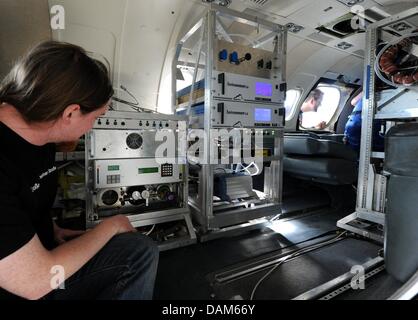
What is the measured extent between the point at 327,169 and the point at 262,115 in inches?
45.8

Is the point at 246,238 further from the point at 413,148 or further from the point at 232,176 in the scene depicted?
the point at 413,148

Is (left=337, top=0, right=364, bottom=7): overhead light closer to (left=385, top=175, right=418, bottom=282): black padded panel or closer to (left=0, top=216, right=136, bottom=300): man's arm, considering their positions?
(left=385, top=175, right=418, bottom=282): black padded panel

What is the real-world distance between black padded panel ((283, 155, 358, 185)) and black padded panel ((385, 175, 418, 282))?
138 centimetres

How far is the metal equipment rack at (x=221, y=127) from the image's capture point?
2.10 meters

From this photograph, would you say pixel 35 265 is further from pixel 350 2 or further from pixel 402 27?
pixel 402 27

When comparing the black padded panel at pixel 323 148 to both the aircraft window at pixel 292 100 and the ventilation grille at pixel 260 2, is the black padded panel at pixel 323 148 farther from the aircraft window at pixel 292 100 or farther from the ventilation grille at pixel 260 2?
the aircraft window at pixel 292 100

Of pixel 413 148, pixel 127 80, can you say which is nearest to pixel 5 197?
pixel 413 148

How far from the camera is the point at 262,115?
239 cm

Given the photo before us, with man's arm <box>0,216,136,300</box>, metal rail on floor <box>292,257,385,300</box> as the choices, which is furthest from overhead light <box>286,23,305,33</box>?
man's arm <box>0,216,136,300</box>

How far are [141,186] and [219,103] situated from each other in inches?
40.1

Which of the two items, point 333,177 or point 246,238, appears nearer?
point 246,238

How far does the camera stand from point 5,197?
2.03ft

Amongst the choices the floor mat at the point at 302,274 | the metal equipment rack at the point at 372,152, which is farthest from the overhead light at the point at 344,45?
the floor mat at the point at 302,274

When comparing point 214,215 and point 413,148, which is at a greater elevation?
point 413,148
